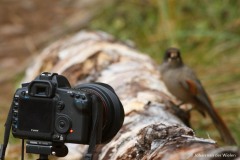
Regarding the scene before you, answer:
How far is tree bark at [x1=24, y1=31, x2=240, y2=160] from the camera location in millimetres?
3729

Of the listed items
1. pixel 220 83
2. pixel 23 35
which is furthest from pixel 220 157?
pixel 23 35

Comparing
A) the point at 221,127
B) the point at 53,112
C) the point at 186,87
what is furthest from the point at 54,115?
the point at 186,87

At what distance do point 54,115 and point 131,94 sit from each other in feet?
5.69

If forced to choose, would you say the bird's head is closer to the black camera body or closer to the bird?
the bird

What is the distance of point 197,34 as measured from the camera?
25.7ft

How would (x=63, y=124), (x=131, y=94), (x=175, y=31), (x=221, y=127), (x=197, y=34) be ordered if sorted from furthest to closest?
1. (x=175, y=31)
2. (x=197, y=34)
3. (x=221, y=127)
4. (x=131, y=94)
5. (x=63, y=124)

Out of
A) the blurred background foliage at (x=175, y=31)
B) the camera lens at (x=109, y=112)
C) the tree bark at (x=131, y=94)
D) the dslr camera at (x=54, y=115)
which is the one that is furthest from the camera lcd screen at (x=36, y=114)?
the blurred background foliage at (x=175, y=31)

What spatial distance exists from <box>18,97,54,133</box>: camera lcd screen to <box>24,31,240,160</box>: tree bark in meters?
0.52

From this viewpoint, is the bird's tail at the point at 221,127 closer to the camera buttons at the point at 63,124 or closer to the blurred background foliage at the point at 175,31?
the blurred background foliage at the point at 175,31

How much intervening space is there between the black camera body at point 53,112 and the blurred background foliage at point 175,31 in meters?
2.70

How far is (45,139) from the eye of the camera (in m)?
3.58

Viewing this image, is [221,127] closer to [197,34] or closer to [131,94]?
[131,94]

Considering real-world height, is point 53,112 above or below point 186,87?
above

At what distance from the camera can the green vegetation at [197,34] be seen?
701 centimetres
